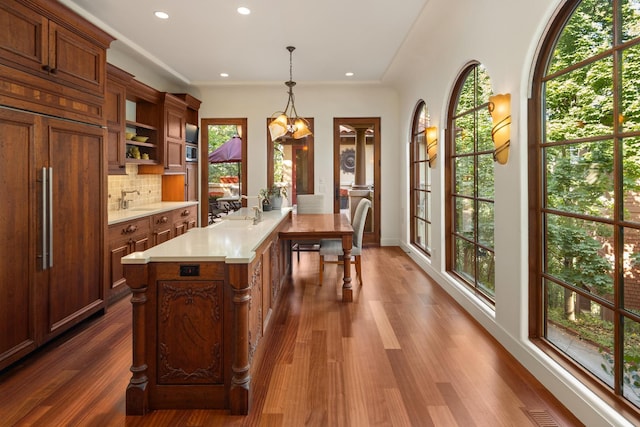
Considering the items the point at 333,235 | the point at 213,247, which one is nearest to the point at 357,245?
the point at 333,235

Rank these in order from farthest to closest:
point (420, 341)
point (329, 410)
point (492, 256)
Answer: point (492, 256), point (420, 341), point (329, 410)

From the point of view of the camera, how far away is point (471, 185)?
3.89 metres

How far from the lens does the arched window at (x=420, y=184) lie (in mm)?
5558

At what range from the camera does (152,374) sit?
6.98ft

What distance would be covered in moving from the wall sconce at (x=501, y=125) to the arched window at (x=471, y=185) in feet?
1.37

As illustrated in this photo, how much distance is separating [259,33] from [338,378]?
3.80 metres

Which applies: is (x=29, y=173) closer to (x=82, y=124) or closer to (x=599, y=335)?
(x=82, y=124)

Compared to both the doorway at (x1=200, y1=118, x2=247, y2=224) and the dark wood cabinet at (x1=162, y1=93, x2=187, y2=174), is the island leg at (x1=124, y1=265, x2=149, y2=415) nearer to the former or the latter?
the dark wood cabinet at (x1=162, y1=93, x2=187, y2=174)

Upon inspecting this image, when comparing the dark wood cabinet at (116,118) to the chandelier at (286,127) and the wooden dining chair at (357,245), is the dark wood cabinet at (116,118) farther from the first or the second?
the wooden dining chair at (357,245)

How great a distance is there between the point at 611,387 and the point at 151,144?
17.6 ft

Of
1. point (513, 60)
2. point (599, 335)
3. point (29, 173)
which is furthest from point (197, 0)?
point (599, 335)

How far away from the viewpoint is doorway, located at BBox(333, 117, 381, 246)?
7.15m

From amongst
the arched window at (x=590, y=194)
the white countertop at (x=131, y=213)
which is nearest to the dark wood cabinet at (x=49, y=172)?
the white countertop at (x=131, y=213)

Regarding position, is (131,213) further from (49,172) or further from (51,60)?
(51,60)
